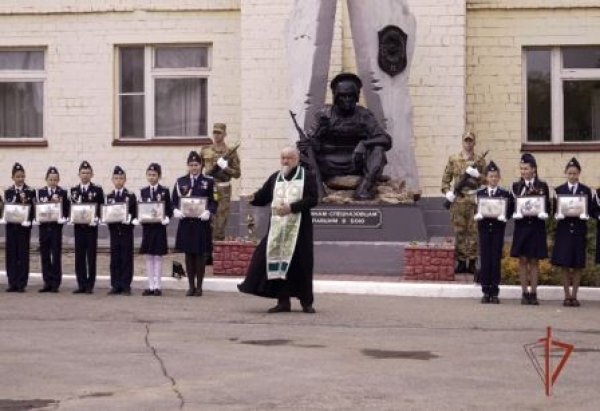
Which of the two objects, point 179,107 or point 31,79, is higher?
point 31,79

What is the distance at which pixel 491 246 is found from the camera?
1870cm

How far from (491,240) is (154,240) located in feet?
14.6

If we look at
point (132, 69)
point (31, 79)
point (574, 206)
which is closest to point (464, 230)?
point (574, 206)

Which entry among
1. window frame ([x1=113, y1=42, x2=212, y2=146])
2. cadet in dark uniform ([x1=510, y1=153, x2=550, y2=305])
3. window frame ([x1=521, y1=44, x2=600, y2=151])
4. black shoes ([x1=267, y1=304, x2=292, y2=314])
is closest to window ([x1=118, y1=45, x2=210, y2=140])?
window frame ([x1=113, y1=42, x2=212, y2=146])

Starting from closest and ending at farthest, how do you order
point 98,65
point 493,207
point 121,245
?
point 493,207
point 121,245
point 98,65

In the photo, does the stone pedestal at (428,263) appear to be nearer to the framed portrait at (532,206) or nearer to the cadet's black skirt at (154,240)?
the framed portrait at (532,206)

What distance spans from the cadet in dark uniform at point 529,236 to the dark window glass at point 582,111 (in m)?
7.95

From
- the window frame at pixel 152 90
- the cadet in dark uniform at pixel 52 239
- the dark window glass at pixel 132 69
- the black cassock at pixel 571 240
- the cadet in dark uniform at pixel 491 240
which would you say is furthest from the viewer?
the dark window glass at pixel 132 69

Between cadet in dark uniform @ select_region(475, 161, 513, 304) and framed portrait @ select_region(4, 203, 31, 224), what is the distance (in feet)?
20.1

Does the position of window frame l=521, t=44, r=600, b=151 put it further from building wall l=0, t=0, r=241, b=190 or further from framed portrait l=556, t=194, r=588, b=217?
framed portrait l=556, t=194, r=588, b=217

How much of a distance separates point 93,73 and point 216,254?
7326 mm

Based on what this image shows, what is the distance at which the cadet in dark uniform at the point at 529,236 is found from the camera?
18406mm

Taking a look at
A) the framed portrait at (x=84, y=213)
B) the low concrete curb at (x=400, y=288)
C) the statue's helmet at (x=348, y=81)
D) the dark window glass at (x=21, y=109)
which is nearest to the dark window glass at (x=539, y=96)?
the statue's helmet at (x=348, y=81)

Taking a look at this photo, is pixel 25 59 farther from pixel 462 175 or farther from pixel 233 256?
pixel 462 175
